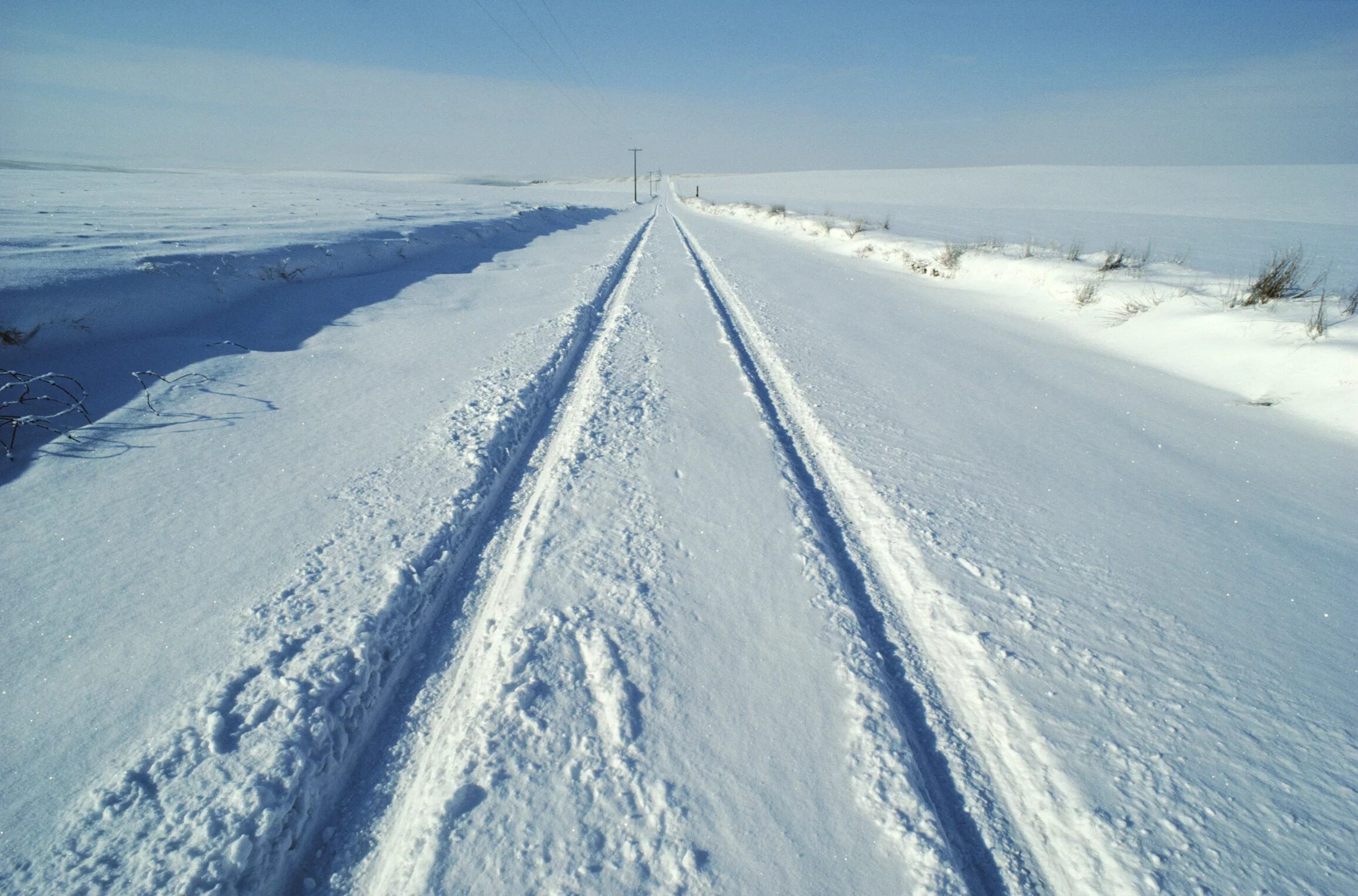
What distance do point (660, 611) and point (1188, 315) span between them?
6054mm

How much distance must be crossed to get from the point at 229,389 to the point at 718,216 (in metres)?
25.5

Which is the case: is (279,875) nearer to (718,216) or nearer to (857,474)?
(857,474)

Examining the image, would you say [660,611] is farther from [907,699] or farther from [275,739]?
[275,739]

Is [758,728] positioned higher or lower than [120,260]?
lower

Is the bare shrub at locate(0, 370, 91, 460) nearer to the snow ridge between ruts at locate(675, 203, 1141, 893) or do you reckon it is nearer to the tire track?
the tire track

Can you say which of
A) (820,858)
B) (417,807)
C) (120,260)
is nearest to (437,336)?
(120,260)

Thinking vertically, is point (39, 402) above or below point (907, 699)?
above

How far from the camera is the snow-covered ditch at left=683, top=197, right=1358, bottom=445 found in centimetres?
391

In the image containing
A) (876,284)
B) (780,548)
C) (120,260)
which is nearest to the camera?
(780,548)

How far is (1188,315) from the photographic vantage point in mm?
5238

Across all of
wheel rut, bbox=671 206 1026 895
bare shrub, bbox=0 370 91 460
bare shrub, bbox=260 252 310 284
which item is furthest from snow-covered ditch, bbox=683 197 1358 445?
bare shrub, bbox=260 252 310 284

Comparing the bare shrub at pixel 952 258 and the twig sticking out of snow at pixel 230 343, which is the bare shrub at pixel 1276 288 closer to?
the bare shrub at pixel 952 258

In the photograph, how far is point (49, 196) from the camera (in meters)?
10.8

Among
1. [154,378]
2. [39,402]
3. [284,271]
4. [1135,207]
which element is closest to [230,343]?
[154,378]
